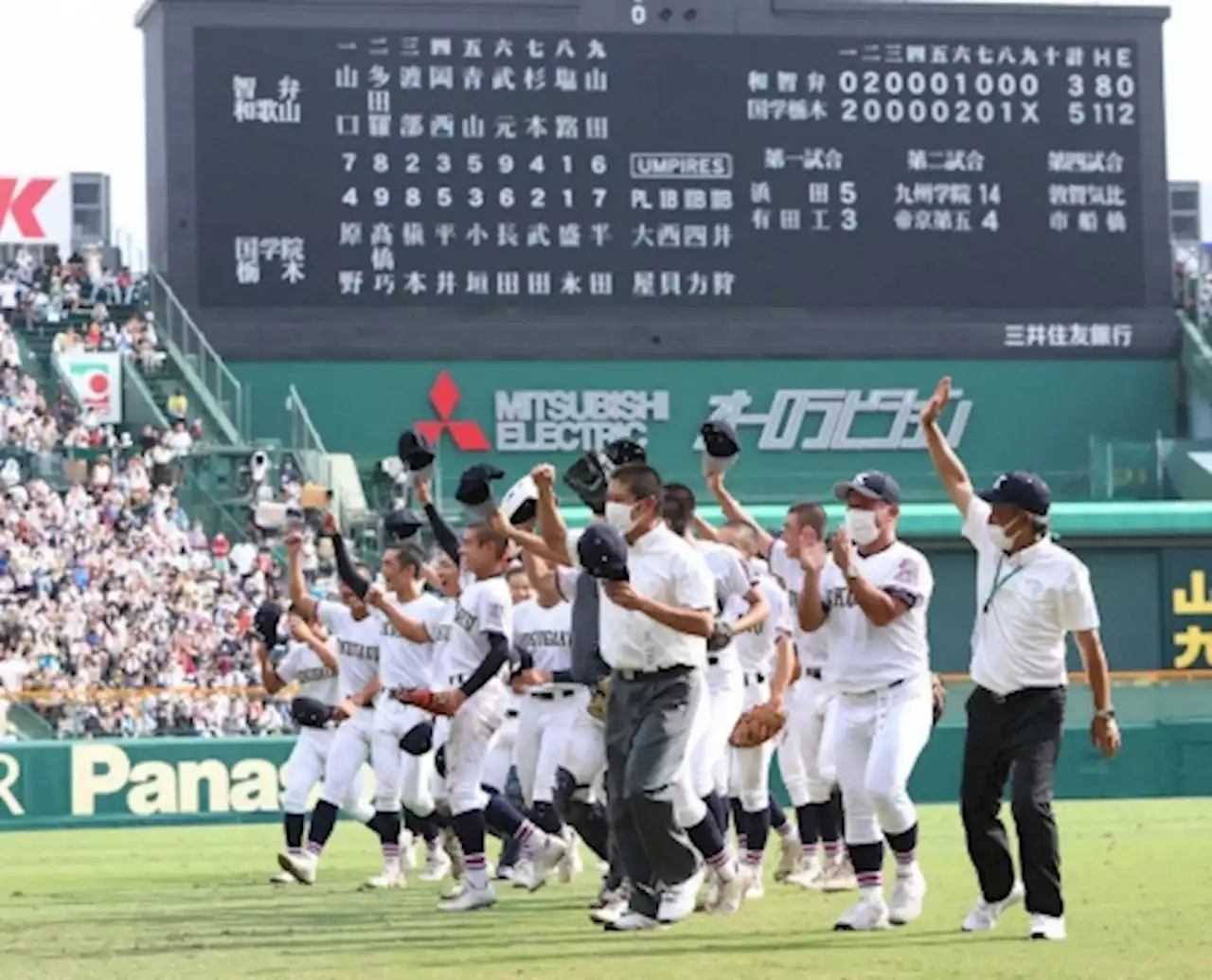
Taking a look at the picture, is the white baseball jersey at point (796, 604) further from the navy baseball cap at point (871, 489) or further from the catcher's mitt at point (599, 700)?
the navy baseball cap at point (871, 489)

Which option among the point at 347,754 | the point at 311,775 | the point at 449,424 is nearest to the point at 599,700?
the point at 347,754

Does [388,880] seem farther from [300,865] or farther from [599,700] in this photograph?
[599,700]

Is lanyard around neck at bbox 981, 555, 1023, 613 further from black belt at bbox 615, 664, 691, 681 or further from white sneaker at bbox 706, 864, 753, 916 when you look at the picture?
white sneaker at bbox 706, 864, 753, 916

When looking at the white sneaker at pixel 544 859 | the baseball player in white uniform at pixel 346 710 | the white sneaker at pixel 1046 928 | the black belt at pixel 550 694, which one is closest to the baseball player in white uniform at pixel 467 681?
the black belt at pixel 550 694

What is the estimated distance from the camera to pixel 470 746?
14234 mm

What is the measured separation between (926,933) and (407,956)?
7.14 ft

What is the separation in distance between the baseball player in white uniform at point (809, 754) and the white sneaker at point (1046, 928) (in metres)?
3.36

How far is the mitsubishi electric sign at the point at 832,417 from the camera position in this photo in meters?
34.7

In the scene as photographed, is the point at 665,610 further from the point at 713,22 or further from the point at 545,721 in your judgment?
the point at 713,22

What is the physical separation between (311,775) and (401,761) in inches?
54.1

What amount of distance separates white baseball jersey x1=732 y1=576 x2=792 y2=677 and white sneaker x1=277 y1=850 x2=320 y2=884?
3014mm

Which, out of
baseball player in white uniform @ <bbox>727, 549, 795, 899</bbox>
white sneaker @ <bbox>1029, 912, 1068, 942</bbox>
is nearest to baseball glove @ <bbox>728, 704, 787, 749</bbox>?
baseball player in white uniform @ <bbox>727, 549, 795, 899</bbox>

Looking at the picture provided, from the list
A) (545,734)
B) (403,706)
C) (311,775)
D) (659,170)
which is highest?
(659,170)

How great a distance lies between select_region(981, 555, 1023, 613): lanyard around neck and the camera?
11.8m
